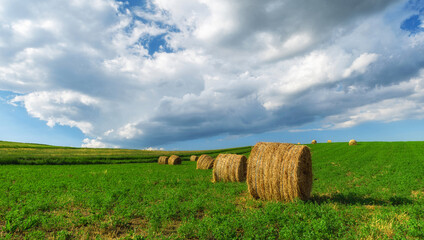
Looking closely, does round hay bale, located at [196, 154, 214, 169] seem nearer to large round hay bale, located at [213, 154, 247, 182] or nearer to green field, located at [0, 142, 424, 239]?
large round hay bale, located at [213, 154, 247, 182]

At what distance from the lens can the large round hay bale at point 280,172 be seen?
936cm

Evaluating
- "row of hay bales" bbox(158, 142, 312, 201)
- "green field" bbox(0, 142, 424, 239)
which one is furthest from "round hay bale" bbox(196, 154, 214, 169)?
"row of hay bales" bbox(158, 142, 312, 201)

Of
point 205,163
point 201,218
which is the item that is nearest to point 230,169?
point 201,218

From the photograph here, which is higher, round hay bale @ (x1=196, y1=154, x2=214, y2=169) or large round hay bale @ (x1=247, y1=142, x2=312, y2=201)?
large round hay bale @ (x1=247, y1=142, x2=312, y2=201)

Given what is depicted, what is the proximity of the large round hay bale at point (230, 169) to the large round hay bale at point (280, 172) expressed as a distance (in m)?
5.00

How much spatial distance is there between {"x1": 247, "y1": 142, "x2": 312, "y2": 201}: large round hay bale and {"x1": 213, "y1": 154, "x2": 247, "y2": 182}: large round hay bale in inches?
197

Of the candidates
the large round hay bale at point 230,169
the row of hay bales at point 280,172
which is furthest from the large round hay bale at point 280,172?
the large round hay bale at point 230,169

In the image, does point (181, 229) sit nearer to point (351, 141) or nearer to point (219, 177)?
point (219, 177)

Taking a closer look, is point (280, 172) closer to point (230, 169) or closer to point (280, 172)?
point (280, 172)

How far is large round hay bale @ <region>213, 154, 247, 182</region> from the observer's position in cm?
1549

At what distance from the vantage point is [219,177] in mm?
15992

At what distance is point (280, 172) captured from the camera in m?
9.73

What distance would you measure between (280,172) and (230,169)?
20.6 ft

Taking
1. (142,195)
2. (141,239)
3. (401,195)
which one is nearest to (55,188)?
(142,195)
